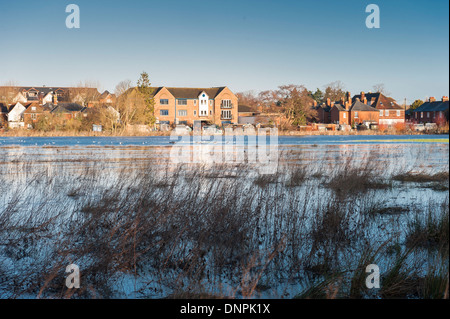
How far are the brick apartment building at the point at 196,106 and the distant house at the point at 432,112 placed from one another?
34.5m

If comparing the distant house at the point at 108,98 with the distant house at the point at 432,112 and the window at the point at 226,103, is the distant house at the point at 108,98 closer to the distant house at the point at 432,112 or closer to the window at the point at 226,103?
the window at the point at 226,103

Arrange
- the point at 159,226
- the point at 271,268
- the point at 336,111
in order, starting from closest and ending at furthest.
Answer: the point at 271,268
the point at 159,226
the point at 336,111

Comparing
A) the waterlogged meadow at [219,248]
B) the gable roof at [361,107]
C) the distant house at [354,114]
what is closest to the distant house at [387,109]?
the distant house at [354,114]

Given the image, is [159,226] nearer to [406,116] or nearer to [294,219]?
[294,219]

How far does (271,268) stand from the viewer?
6301 mm

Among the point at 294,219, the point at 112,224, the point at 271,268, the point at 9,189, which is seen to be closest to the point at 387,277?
the point at 271,268

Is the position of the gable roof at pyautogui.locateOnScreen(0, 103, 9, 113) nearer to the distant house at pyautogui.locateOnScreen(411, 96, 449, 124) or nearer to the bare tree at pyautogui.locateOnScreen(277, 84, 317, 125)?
the bare tree at pyautogui.locateOnScreen(277, 84, 317, 125)

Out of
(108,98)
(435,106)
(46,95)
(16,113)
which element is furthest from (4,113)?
(435,106)

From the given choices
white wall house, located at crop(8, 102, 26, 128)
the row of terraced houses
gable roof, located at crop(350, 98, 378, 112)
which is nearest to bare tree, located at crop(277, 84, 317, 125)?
the row of terraced houses

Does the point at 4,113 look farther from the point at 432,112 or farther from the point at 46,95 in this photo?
the point at 432,112

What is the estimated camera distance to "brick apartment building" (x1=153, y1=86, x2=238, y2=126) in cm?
8306

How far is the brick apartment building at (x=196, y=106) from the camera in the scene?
273 feet

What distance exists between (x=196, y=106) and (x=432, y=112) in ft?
140

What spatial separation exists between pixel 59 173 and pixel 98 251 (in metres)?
9.86
